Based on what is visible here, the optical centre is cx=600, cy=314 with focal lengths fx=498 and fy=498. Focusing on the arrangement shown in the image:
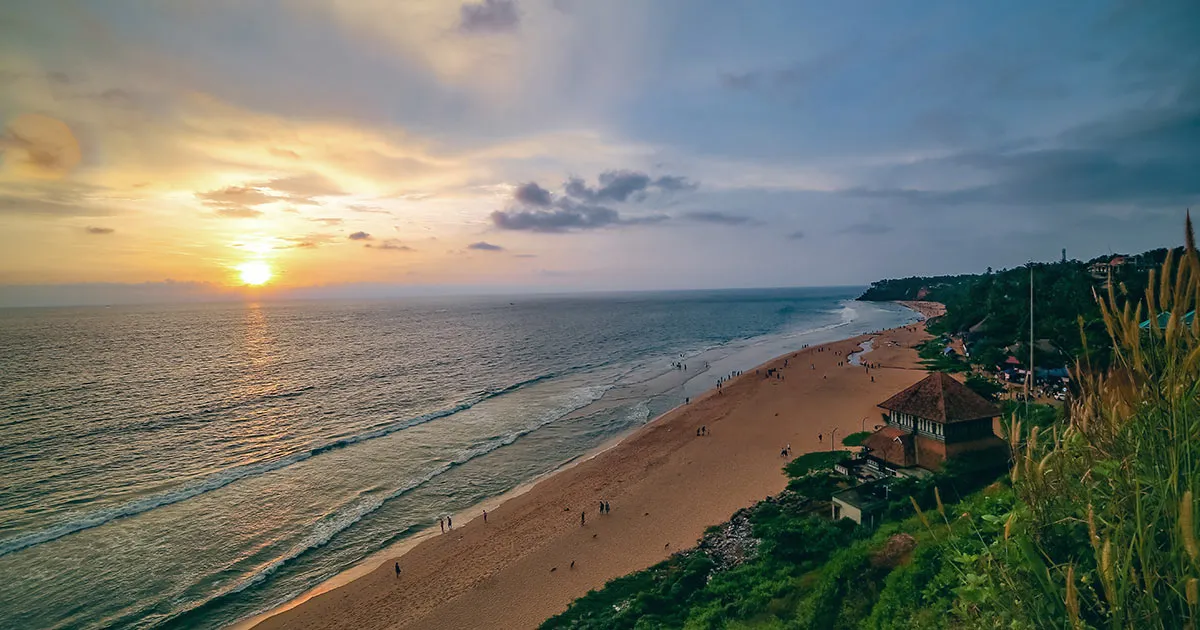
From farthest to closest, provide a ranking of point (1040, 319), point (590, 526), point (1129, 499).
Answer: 1. point (1040, 319)
2. point (590, 526)
3. point (1129, 499)

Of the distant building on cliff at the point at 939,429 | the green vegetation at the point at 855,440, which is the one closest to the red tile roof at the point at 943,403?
the distant building on cliff at the point at 939,429

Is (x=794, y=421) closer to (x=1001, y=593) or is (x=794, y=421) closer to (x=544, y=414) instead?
(x=544, y=414)

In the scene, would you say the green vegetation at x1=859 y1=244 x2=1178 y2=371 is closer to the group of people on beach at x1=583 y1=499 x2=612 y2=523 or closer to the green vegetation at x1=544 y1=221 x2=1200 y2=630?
the green vegetation at x1=544 y1=221 x2=1200 y2=630

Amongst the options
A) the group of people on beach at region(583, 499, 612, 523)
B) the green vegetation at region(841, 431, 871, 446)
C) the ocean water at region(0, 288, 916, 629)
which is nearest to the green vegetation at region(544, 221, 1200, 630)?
the green vegetation at region(841, 431, 871, 446)

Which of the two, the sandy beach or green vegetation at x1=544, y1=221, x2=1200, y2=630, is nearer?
green vegetation at x1=544, y1=221, x2=1200, y2=630

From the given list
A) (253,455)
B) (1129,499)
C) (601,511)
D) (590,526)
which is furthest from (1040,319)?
(253,455)

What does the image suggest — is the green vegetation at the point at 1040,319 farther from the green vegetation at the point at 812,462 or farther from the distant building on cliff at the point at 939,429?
the green vegetation at the point at 812,462

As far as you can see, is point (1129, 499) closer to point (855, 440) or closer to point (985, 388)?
point (855, 440)
